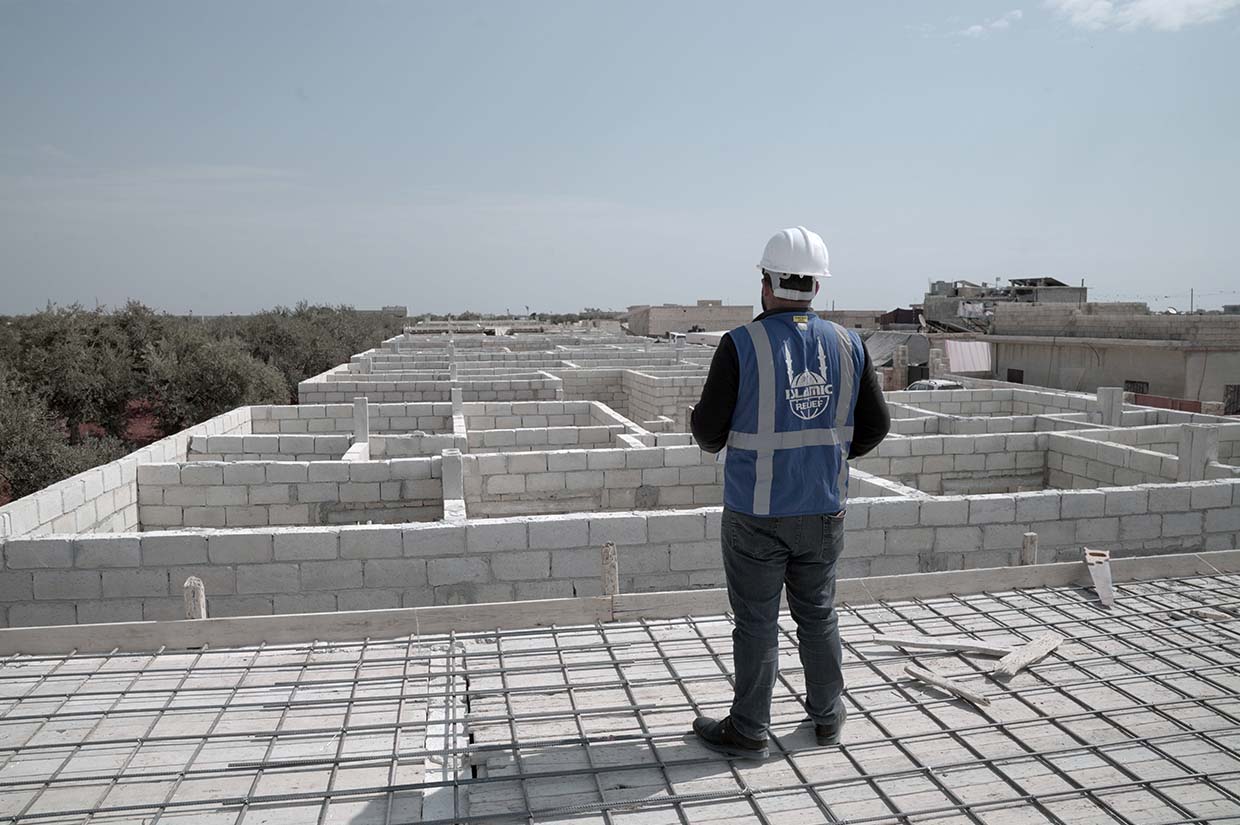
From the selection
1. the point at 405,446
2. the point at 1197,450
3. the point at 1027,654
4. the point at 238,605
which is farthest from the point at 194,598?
the point at 1197,450

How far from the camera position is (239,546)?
6.40 m

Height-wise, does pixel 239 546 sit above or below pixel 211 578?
above

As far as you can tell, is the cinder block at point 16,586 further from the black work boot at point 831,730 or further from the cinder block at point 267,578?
the black work boot at point 831,730

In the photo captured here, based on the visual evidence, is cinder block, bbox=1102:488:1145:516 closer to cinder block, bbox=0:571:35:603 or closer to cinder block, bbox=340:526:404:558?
cinder block, bbox=340:526:404:558

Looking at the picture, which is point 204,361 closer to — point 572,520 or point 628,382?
point 628,382

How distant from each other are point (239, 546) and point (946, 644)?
4958 millimetres

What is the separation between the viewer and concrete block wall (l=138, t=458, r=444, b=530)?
8.92 m

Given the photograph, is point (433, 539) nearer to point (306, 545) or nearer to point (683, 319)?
point (306, 545)

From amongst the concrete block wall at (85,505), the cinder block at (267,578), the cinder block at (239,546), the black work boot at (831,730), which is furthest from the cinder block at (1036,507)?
the concrete block wall at (85,505)

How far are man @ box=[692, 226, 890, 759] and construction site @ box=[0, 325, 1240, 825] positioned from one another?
270mm

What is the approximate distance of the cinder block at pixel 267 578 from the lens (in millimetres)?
6422

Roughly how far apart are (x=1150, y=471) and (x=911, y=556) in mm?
4101

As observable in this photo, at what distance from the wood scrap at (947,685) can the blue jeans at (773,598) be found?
760 millimetres

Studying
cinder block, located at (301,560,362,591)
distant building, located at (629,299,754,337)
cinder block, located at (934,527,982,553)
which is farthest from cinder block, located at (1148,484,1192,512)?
distant building, located at (629,299,754,337)
